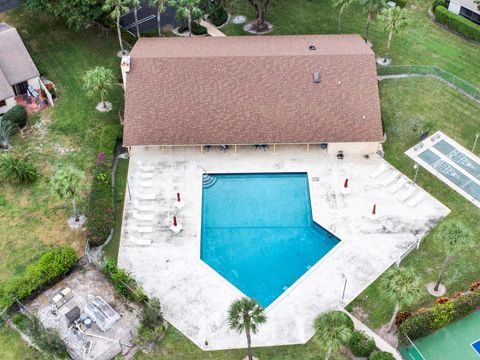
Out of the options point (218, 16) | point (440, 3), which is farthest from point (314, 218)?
point (440, 3)

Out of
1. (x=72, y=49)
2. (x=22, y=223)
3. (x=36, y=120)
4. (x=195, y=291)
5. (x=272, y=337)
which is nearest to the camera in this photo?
(x=272, y=337)

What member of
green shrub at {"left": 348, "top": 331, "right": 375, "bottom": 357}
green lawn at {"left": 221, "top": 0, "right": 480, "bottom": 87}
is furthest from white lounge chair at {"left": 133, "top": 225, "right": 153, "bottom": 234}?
green lawn at {"left": 221, "top": 0, "right": 480, "bottom": 87}

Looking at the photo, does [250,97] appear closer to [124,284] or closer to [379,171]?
[379,171]

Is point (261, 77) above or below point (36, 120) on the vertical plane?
above

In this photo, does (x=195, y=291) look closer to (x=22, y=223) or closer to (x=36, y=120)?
(x=22, y=223)

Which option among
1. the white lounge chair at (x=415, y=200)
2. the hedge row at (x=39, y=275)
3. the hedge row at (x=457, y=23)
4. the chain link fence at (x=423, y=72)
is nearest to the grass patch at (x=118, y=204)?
the hedge row at (x=39, y=275)

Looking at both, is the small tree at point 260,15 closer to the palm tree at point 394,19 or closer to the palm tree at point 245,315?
the palm tree at point 394,19

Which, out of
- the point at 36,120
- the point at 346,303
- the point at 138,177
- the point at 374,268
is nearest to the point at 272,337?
the point at 346,303
